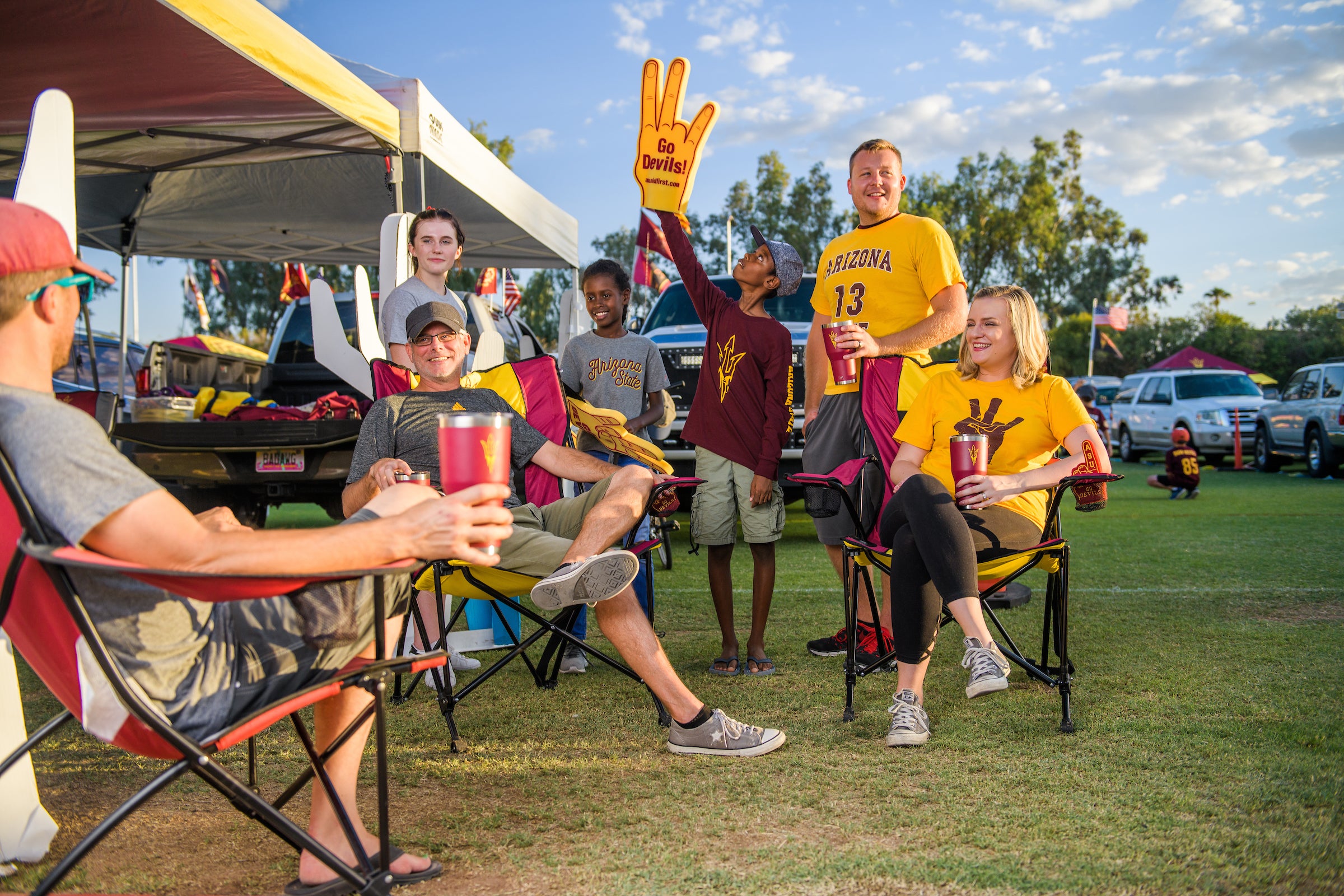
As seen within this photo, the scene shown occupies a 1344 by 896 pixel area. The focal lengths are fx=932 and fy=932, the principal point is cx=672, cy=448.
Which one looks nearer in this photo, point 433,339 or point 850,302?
point 433,339

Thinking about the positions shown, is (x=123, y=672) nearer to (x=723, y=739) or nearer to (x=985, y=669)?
(x=723, y=739)

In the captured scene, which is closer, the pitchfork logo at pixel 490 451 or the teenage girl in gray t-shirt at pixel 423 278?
the pitchfork logo at pixel 490 451

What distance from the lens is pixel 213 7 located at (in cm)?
351

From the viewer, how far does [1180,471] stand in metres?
9.50

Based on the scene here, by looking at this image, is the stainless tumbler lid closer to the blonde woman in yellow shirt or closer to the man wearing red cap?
the man wearing red cap

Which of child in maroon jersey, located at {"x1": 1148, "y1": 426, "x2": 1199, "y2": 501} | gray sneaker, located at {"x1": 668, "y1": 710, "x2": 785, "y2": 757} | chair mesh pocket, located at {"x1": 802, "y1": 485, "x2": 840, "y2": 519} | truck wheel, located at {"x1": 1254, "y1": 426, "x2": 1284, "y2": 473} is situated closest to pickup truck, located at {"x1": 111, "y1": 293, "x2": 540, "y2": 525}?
chair mesh pocket, located at {"x1": 802, "y1": 485, "x2": 840, "y2": 519}

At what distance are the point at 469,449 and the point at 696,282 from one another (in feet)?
7.81

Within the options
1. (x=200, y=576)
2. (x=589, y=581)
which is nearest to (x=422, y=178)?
(x=589, y=581)

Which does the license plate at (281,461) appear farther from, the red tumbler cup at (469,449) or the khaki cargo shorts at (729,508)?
the red tumbler cup at (469,449)

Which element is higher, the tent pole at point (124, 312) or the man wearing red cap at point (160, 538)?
the tent pole at point (124, 312)

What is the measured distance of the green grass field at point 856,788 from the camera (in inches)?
77.2

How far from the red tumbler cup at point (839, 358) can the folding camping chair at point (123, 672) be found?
2.00m

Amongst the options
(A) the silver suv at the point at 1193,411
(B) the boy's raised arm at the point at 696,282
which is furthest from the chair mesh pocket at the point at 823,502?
(A) the silver suv at the point at 1193,411

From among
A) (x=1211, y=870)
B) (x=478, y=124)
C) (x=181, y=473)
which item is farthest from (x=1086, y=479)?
(x=478, y=124)
